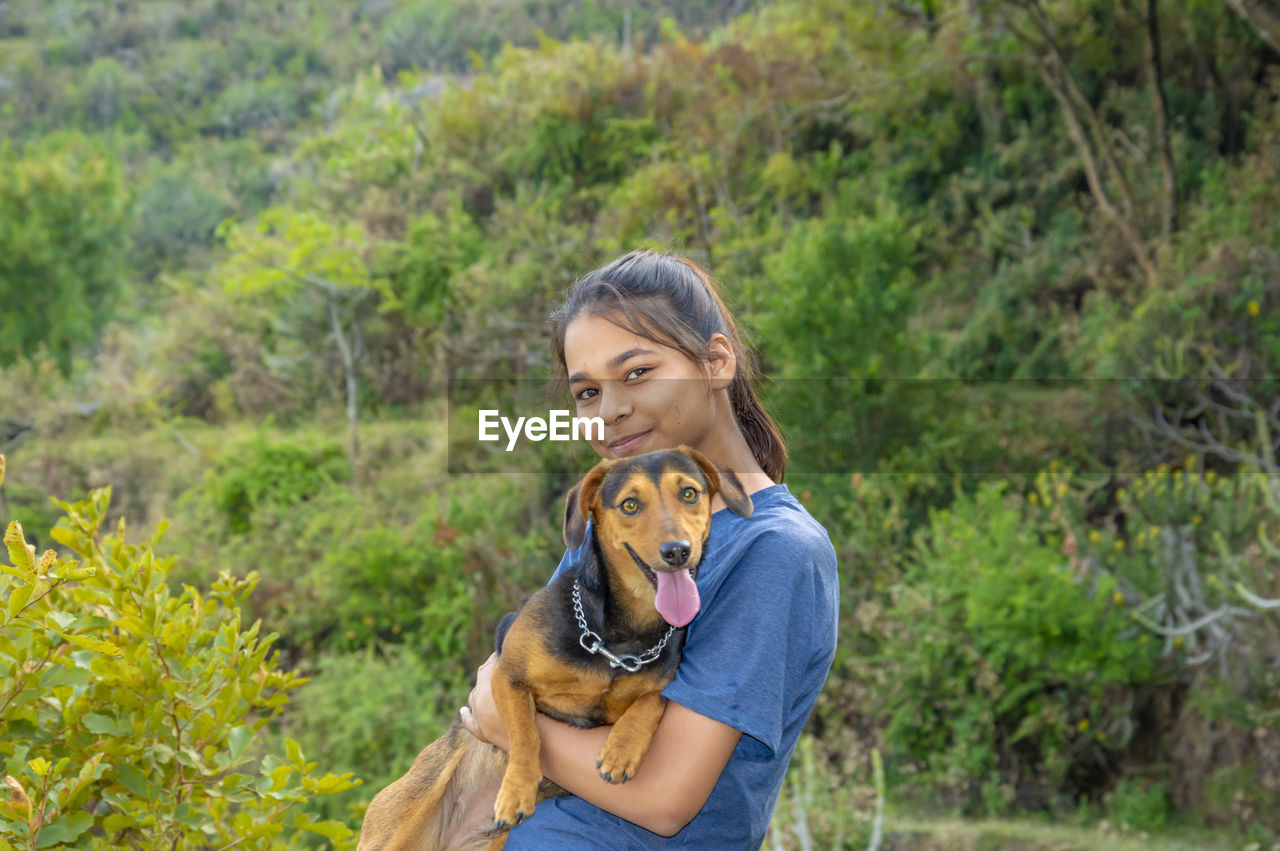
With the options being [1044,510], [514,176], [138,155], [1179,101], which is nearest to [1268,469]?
[1044,510]

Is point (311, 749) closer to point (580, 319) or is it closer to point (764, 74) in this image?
point (580, 319)

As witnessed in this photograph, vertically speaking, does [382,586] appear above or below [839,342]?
below

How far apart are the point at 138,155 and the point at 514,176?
2371 cm

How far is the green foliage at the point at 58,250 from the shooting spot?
72.9 ft

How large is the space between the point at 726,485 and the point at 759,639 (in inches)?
14.2

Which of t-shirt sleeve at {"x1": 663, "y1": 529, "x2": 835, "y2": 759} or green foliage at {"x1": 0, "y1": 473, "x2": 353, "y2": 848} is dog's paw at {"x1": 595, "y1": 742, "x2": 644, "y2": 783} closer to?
t-shirt sleeve at {"x1": 663, "y1": 529, "x2": 835, "y2": 759}

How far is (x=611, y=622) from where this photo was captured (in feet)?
6.89

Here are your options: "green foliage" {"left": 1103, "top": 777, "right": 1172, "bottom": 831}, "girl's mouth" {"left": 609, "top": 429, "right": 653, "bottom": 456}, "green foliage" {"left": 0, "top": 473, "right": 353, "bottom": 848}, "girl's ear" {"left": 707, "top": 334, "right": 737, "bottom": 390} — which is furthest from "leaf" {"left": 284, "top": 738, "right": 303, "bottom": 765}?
"green foliage" {"left": 1103, "top": 777, "right": 1172, "bottom": 831}

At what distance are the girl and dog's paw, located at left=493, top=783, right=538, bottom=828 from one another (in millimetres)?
21

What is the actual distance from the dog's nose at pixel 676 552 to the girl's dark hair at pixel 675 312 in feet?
1.61

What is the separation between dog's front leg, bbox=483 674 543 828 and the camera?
2.03m

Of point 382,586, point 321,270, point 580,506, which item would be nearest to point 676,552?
point 580,506

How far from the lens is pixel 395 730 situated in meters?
9.25

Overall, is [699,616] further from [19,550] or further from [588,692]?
[19,550]
